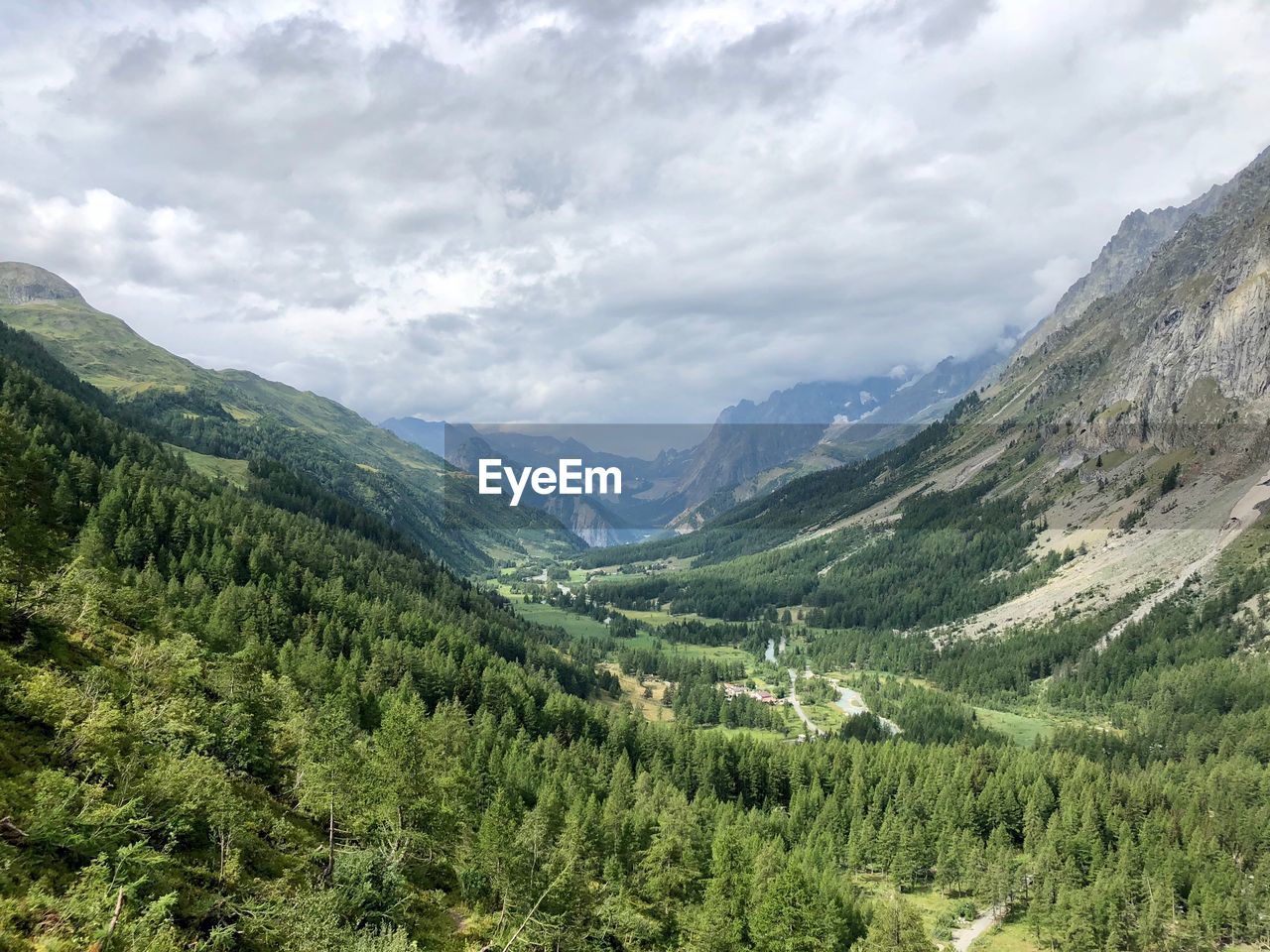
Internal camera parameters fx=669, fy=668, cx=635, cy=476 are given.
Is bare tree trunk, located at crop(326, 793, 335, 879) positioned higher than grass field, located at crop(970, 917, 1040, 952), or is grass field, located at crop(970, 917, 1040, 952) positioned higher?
bare tree trunk, located at crop(326, 793, 335, 879)

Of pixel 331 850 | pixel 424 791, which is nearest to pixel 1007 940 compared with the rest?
pixel 424 791

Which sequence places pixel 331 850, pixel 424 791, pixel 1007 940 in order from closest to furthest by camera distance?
pixel 331 850 → pixel 424 791 → pixel 1007 940

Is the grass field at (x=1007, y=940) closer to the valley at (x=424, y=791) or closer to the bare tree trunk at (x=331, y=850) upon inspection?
the valley at (x=424, y=791)

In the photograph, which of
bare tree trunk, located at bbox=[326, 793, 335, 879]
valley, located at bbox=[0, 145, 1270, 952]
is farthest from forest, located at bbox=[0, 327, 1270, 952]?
bare tree trunk, located at bbox=[326, 793, 335, 879]

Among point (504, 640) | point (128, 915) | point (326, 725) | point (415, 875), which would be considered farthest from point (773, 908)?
point (504, 640)

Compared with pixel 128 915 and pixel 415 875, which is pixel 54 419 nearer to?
pixel 415 875

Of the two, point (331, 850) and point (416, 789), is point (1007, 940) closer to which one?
point (416, 789)

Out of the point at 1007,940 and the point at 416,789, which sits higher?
the point at 416,789

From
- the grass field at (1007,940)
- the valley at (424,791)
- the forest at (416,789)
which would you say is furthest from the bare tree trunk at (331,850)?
the grass field at (1007,940)

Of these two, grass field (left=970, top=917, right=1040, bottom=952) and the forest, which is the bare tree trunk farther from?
grass field (left=970, top=917, right=1040, bottom=952)
